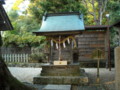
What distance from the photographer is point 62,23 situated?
27.9 feet

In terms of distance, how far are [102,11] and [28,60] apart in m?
9.33

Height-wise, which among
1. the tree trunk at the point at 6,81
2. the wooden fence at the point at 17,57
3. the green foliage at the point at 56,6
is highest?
the green foliage at the point at 56,6

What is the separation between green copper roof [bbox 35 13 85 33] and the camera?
303 inches

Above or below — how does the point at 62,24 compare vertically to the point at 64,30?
above

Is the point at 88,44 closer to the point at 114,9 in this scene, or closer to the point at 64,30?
the point at 64,30

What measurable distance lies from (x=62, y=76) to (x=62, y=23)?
281cm

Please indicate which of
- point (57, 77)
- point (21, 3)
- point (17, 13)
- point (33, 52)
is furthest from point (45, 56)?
point (17, 13)

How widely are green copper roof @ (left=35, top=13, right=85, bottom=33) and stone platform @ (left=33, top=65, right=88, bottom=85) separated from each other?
69.7 inches

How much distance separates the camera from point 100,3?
55.9 ft

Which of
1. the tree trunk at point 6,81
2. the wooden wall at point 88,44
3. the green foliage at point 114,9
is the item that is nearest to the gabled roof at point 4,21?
the tree trunk at point 6,81

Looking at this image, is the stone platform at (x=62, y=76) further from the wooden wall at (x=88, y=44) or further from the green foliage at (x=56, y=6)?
the green foliage at (x=56, y=6)

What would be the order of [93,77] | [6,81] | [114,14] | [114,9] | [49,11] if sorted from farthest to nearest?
[114,9] → [114,14] → [49,11] → [93,77] → [6,81]

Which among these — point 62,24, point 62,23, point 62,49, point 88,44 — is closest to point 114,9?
point 88,44

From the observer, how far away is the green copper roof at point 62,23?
→ 7.69 meters
